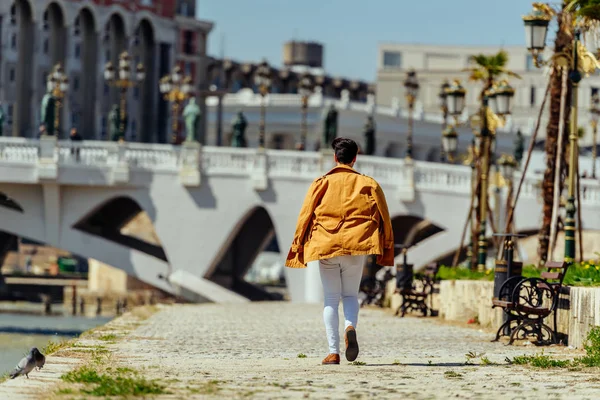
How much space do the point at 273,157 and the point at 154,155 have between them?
445 centimetres

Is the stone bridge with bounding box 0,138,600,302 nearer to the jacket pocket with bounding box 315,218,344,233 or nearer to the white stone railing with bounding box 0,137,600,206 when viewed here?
the white stone railing with bounding box 0,137,600,206

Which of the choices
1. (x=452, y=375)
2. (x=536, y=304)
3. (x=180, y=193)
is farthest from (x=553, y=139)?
(x=180, y=193)

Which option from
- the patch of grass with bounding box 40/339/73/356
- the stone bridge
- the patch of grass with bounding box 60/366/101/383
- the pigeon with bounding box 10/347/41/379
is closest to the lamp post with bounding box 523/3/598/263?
the patch of grass with bounding box 40/339/73/356

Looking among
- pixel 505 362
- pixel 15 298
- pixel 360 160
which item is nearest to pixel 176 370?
pixel 505 362

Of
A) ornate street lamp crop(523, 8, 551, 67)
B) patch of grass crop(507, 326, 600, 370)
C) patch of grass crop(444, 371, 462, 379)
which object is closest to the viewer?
patch of grass crop(444, 371, 462, 379)

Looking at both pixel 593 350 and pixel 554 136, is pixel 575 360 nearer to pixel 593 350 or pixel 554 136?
pixel 593 350

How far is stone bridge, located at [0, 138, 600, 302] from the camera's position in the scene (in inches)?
2350

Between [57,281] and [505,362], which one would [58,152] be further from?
[505,362]

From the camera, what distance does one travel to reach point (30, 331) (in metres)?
53.9

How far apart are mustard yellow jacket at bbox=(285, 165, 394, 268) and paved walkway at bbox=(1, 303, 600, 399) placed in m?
1.02

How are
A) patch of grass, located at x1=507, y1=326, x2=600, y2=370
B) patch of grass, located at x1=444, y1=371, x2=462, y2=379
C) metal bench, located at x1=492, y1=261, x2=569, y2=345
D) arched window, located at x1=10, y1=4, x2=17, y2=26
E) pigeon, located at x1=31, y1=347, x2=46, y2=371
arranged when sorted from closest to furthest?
1. pigeon, located at x1=31, y1=347, x2=46, y2=371
2. patch of grass, located at x1=444, y1=371, x2=462, y2=379
3. patch of grass, located at x1=507, y1=326, x2=600, y2=370
4. metal bench, located at x1=492, y1=261, x2=569, y2=345
5. arched window, located at x1=10, y1=4, x2=17, y2=26

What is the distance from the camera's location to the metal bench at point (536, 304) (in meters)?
19.8

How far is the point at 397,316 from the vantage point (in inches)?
1243

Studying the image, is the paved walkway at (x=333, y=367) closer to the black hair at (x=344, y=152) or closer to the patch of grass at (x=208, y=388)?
the patch of grass at (x=208, y=388)
